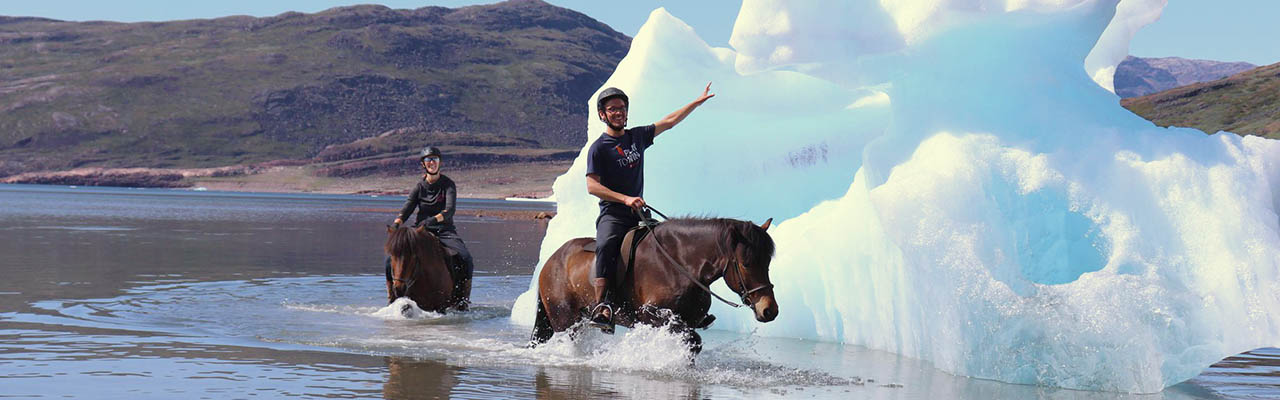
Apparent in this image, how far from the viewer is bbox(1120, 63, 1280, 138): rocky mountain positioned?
12438cm

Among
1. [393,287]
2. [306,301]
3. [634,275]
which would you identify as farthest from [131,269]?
[634,275]

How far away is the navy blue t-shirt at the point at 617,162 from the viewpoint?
9477 mm

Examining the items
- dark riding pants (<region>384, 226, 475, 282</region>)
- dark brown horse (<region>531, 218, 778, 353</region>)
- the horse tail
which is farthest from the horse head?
dark riding pants (<region>384, 226, 475, 282</region>)

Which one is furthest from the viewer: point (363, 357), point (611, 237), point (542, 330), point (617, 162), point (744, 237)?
point (542, 330)

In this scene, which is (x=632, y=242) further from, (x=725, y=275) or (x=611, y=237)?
(x=725, y=275)

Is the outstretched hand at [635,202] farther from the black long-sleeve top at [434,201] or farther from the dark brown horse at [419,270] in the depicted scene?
the black long-sleeve top at [434,201]

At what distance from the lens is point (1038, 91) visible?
11.3m

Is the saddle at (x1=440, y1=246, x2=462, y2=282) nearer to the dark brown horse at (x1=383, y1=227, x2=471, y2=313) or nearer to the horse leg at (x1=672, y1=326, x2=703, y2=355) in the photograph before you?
the dark brown horse at (x1=383, y1=227, x2=471, y2=313)

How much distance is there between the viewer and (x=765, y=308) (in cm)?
827

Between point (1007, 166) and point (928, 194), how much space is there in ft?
2.81

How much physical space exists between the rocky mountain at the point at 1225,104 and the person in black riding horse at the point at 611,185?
117193 millimetres

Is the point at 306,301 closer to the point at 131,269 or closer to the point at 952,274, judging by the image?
the point at 131,269

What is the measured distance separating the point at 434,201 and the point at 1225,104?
14594 centimetres

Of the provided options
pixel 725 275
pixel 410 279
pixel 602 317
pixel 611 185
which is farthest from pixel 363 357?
pixel 410 279
